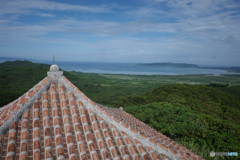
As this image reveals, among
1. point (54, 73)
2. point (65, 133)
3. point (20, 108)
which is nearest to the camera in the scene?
point (65, 133)

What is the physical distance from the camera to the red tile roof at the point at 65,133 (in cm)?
367

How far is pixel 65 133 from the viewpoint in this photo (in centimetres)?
421

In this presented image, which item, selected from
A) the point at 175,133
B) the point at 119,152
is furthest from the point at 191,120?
the point at 119,152

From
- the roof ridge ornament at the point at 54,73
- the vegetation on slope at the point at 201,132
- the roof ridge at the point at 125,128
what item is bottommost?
the vegetation on slope at the point at 201,132

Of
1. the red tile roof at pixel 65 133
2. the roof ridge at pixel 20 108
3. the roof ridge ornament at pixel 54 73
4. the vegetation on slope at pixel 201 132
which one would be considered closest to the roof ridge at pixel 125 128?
the red tile roof at pixel 65 133

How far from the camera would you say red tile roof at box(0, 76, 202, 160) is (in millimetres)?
3674

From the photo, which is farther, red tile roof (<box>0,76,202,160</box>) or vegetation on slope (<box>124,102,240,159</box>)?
vegetation on slope (<box>124,102,240,159</box>)

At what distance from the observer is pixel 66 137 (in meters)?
4.09

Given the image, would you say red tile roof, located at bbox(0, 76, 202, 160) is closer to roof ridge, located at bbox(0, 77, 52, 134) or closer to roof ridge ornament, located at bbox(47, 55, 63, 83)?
roof ridge, located at bbox(0, 77, 52, 134)

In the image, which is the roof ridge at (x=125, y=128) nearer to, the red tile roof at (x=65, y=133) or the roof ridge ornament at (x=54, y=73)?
the red tile roof at (x=65, y=133)

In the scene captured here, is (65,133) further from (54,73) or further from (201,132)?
(201,132)

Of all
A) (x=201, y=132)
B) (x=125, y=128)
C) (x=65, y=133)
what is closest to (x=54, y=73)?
(x=65, y=133)

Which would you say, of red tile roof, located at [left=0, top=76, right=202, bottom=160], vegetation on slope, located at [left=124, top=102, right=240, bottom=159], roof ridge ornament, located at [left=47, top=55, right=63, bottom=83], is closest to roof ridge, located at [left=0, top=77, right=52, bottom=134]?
red tile roof, located at [left=0, top=76, right=202, bottom=160]

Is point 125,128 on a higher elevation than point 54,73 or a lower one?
lower
